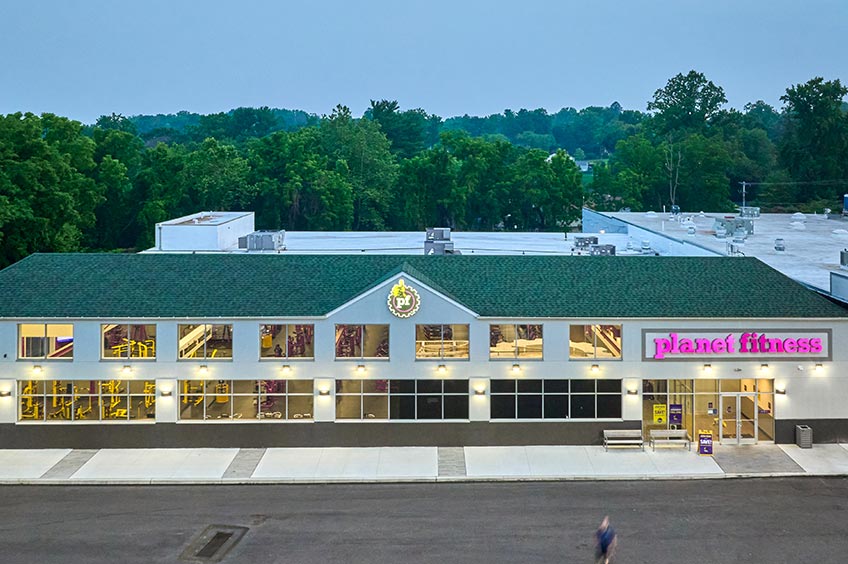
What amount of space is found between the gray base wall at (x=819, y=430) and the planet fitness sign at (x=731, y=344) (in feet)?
7.58

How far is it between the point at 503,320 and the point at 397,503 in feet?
28.2

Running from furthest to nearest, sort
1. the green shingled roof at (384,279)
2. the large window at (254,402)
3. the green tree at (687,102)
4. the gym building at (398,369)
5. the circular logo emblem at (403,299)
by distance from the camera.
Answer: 1. the green tree at (687,102)
2. the green shingled roof at (384,279)
3. the large window at (254,402)
4. the gym building at (398,369)
5. the circular logo emblem at (403,299)

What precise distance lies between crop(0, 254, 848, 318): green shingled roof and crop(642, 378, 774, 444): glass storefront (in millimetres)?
2680

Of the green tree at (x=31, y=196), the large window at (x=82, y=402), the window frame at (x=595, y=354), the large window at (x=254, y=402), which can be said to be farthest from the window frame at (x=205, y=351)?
the green tree at (x=31, y=196)

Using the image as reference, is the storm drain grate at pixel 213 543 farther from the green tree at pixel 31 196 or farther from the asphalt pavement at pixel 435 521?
the green tree at pixel 31 196

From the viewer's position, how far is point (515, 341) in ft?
116

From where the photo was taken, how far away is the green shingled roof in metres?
35.6

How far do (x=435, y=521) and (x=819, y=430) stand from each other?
625 inches

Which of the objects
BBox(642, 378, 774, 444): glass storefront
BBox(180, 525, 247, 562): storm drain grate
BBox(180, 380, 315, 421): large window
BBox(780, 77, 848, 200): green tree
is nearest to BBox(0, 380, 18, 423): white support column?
BBox(180, 380, 315, 421): large window

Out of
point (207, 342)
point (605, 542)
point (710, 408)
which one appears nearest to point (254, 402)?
point (207, 342)

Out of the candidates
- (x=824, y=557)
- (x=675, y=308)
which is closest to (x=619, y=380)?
(x=675, y=308)

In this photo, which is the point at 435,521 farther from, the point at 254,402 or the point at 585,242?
the point at 585,242

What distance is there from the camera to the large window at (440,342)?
35438mm

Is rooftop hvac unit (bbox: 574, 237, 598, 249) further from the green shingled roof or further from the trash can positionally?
the trash can
